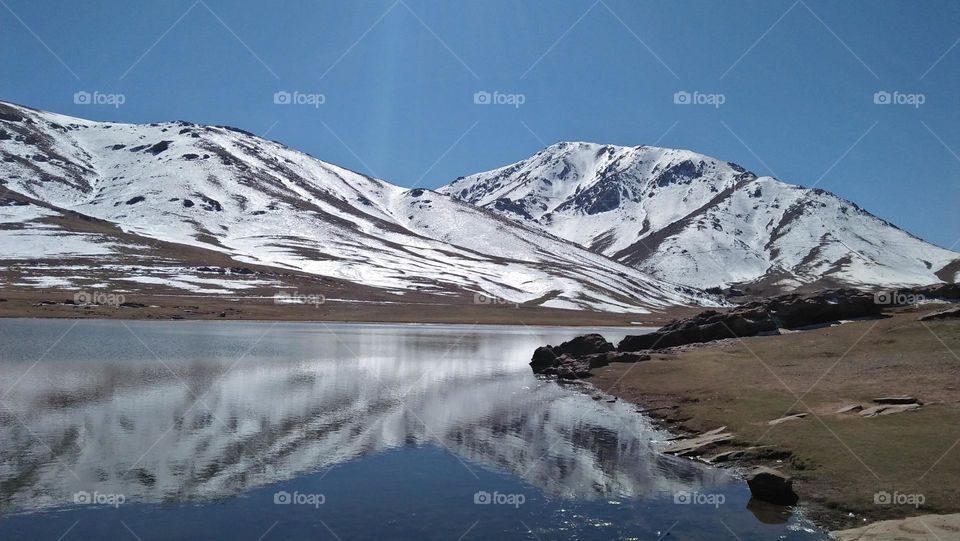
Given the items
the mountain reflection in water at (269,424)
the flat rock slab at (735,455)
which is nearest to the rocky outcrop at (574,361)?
the mountain reflection in water at (269,424)

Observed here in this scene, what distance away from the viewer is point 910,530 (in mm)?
21281

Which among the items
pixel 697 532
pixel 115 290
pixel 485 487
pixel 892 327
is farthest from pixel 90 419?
pixel 115 290

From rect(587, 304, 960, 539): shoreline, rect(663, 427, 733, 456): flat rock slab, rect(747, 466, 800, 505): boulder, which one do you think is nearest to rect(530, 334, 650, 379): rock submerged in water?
rect(587, 304, 960, 539): shoreline

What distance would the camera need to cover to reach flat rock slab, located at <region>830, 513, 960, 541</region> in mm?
20758

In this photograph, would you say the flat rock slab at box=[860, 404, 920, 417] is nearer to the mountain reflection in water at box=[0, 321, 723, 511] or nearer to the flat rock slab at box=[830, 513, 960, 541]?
the mountain reflection in water at box=[0, 321, 723, 511]

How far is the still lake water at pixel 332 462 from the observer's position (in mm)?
24141

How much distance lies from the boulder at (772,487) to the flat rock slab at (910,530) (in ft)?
11.6

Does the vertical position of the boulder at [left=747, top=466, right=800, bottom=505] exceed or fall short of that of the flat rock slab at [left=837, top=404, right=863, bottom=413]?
it falls short

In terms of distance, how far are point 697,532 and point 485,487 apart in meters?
9.20

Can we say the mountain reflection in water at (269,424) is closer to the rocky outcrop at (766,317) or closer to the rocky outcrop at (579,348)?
the rocky outcrop at (579,348)

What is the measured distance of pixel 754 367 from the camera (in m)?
55.8

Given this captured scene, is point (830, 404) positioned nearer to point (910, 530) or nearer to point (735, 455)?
point (735, 455)

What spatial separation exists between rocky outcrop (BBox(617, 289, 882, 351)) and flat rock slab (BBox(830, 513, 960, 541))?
56.1 m

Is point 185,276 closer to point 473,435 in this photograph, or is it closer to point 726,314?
point 726,314
